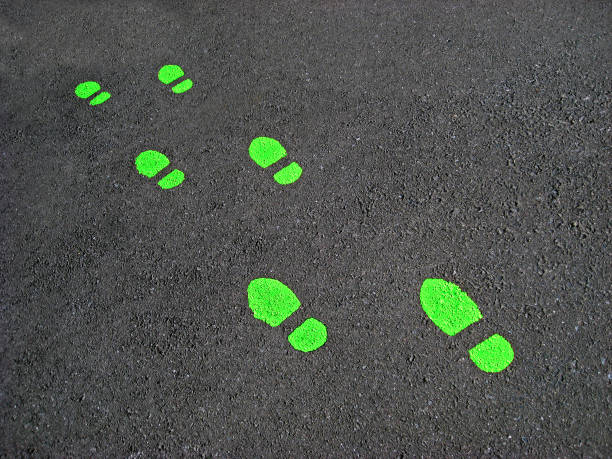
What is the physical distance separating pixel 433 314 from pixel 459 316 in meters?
0.10

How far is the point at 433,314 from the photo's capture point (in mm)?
2205

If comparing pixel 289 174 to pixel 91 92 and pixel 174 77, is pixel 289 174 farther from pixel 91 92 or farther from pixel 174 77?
pixel 91 92

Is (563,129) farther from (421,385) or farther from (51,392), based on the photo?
(51,392)

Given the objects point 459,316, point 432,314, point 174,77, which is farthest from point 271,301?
point 174,77

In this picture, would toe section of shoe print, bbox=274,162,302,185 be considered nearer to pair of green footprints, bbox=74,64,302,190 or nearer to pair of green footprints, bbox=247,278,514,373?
pair of green footprints, bbox=74,64,302,190

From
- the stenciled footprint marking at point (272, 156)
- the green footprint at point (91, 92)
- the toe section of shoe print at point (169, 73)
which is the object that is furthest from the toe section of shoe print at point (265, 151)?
the green footprint at point (91, 92)

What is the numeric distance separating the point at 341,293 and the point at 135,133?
1.50 metres

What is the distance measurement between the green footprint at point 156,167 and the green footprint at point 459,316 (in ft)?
4.33

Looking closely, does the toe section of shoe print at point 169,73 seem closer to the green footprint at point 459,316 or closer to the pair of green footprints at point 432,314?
the pair of green footprints at point 432,314

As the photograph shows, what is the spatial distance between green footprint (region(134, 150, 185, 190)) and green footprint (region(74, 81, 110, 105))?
57 cm

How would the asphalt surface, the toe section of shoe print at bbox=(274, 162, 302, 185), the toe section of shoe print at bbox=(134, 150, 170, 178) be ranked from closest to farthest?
the asphalt surface → the toe section of shoe print at bbox=(274, 162, 302, 185) → the toe section of shoe print at bbox=(134, 150, 170, 178)

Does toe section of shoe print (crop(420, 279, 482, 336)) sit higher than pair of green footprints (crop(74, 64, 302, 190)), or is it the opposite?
pair of green footprints (crop(74, 64, 302, 190))

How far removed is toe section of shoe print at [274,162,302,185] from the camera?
2699 mm

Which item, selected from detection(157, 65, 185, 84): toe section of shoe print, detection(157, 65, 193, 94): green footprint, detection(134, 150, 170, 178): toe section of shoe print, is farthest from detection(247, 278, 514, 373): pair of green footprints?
detection(157, 65, 185, 84): toe section of shoe print
